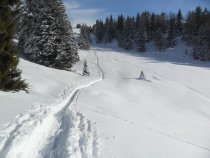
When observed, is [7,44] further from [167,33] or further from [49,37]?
[167,33]

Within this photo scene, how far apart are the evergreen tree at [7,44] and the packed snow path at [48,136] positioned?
3.56 m

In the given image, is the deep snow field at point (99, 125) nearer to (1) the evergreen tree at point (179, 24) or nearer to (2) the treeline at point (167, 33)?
(2) the treeline at point (167, 33)

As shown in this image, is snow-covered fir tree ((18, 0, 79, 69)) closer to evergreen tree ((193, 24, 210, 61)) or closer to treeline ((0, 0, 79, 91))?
treeline ((0, 0, 79, 91))

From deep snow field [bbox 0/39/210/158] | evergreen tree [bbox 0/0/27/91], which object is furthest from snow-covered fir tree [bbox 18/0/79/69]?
evergreen tree [bbox 0/0/27/91]

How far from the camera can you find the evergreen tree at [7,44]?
18359 mm

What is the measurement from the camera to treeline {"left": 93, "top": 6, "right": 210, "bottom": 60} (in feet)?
286

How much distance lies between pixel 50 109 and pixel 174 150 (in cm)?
635

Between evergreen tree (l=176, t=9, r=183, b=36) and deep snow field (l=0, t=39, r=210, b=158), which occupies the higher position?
evergreen tree (l=176, t=9, r=183, b=36)

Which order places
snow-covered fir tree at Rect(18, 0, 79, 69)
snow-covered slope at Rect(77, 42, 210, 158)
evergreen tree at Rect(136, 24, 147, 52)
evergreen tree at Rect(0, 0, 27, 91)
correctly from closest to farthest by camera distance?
snow-covered slope at Rect(77, 42, 210, 158) < evergreen tree at Rect(0, 0, 27, 91) < snow-covered fir tree at Rect(18, 0, 79, 69) < evergreen tree at Rect(136, 24, 147, 52)

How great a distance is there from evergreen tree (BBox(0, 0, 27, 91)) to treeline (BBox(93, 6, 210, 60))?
68.0m

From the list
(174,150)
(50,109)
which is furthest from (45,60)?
(174,150)

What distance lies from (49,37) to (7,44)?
A: 21.6 metres

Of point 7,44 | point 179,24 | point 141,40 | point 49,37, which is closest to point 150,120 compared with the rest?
point 7,44

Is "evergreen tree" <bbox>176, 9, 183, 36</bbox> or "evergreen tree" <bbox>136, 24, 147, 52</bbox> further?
"evergreen tree" <bbox>176, 9, 183, 36</bbox>
